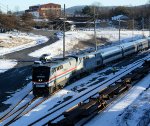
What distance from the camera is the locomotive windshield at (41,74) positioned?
109ft

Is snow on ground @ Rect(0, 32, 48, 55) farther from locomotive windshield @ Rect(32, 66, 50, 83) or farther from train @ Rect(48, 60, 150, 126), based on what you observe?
train @ Rect(48, 60, 150, 126)

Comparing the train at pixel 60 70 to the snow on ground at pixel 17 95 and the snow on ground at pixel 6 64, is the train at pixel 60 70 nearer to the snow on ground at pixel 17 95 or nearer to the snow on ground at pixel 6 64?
the snow on ground at pixel 17 95

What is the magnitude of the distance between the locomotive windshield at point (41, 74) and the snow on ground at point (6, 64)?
1519 cm

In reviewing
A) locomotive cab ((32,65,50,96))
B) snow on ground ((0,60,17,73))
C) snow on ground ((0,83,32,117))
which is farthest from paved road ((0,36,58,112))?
locomotive cab ((32,65,50,96))

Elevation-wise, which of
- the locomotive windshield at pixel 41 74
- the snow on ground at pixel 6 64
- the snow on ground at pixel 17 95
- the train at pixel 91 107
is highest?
the locomotive windshield at pixel 41 74

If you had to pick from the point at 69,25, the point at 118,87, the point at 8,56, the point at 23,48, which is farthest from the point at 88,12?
the point at 118,87

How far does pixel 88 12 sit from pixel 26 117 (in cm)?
14256

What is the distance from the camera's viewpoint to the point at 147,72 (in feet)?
144

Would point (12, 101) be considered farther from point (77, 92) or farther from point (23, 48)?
point (23, 48)

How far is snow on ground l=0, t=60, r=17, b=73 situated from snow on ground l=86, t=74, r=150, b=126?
21369mm

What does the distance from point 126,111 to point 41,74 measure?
32.7ft

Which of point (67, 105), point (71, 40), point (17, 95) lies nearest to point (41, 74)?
point (17, 95)

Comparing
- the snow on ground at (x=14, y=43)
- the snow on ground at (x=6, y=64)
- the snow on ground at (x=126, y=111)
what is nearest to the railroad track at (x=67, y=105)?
the snow on ground at (x=126, y=111)

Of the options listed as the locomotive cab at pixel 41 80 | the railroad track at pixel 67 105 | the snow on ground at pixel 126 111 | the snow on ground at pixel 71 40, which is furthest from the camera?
the snow on ground at pixel 71 40
